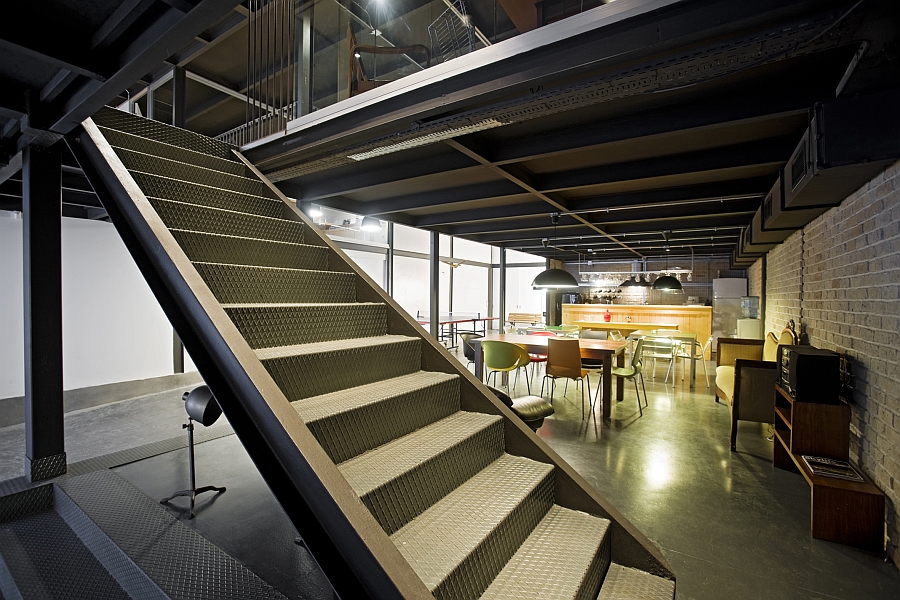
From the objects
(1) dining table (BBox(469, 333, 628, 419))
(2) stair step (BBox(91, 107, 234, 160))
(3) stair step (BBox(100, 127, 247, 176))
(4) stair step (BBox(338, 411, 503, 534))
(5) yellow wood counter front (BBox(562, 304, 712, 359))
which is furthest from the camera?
(5) yellow wood counter front (BBox(562, 304, 712, 359))

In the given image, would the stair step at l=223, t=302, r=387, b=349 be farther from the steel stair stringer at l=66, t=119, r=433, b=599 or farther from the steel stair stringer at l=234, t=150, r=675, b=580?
the steel stair stringer at l=66, t=119, r=433, b=599

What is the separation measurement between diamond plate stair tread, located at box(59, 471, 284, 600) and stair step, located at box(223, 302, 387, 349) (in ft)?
3.44

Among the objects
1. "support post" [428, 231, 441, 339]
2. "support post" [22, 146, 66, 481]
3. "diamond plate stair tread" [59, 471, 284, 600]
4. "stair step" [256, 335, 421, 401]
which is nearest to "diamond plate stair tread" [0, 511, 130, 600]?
"diamond plate stair tread" [59, 471, 284, 600]

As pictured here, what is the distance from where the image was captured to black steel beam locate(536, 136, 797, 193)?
10.7ft

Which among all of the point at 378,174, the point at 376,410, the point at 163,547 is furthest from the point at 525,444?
the point at 378,174

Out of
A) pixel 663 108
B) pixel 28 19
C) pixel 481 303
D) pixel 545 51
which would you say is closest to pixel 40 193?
pixel 28 19

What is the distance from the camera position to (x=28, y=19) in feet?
5.20

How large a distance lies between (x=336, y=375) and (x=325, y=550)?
3.12 feet

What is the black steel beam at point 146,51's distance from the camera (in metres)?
1.32

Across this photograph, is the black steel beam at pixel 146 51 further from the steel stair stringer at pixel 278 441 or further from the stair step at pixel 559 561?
Result: the stair step at pixel 559 561

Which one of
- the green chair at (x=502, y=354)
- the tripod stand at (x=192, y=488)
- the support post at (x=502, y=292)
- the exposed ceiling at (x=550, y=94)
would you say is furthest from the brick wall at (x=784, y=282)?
the support post at (x=502, y=292)

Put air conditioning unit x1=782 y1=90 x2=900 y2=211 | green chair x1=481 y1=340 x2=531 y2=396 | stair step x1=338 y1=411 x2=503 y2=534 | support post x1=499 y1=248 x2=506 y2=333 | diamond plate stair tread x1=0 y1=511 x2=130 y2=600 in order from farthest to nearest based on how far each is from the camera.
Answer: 1. support post x1=499 y1=248 x2=506 y2=333
2. green chair x1=481 y1=340 x2=531 y2=396
3. air conditioning unit x1=782 y1=90 x2=900 y2=211
4. diamond plate stair tread x1=0 y1=511 x2=130 y2=600
5. stair step x1=338 y1=411 x2=503 y2=534

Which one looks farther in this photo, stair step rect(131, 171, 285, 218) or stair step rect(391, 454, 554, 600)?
stair step rect(131, 171, 285, 218)

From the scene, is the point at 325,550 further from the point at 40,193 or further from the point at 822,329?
the point at 822,329
